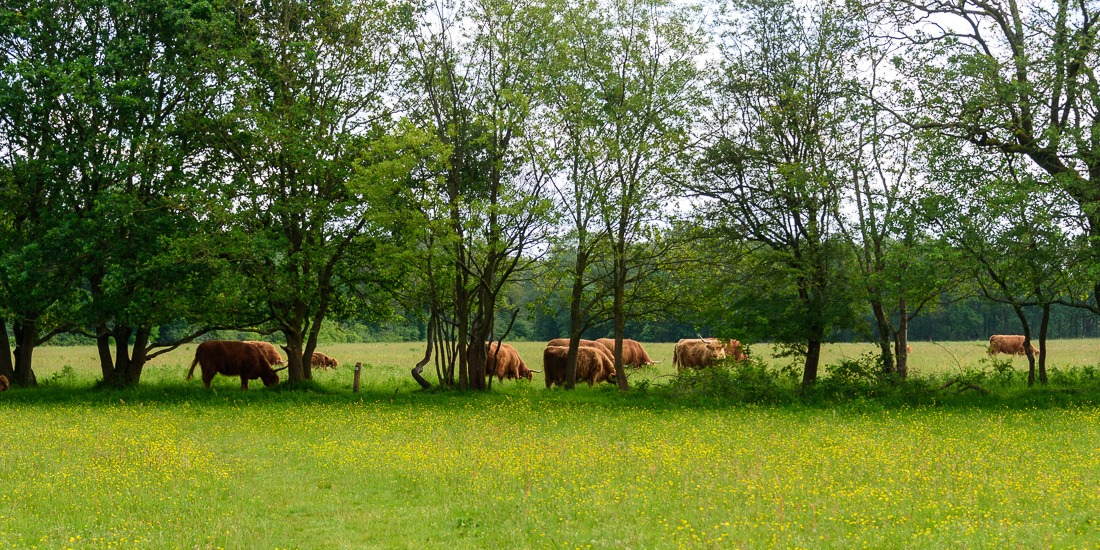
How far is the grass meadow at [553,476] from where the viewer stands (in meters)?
9.91

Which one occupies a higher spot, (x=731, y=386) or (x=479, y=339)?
(x=479, y=339)

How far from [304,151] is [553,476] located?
13.9 metres

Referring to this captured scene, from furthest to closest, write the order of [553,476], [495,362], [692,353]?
1. [692,353]
2. [495,362]
3. [553,476]

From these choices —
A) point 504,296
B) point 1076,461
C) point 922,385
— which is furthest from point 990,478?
point 504,296

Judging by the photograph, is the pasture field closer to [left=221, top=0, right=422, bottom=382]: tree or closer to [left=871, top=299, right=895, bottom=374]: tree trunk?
[left=871, top=299, right=895, bottom=374]: tree trunk

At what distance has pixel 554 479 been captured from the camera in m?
12.9

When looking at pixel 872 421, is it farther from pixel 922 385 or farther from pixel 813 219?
pixel 813 219

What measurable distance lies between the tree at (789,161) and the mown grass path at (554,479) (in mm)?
3848

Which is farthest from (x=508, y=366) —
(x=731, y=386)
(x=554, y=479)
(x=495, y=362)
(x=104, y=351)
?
(x=554, y=479)

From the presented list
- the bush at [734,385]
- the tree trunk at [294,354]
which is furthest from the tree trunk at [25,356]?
the bush at [734,385]

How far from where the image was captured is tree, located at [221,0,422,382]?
24297 millimetres

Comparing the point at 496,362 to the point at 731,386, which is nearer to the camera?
the point at 731,386

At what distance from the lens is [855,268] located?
24.1 meters

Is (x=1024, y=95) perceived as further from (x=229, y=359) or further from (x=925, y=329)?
(x=925, y=329)
